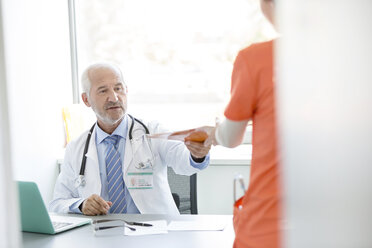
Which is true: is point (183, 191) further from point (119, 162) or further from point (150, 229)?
point (150, 229)

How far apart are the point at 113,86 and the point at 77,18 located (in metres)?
1.65

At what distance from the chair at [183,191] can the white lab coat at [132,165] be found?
0.13 ft

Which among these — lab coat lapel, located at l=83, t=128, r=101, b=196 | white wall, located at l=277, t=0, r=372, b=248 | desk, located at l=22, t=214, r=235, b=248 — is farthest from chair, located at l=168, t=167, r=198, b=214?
white wall, located at l=277, t=0, r=372, b=248

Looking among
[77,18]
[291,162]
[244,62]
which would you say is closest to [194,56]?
[77,18]

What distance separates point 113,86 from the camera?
283 cm

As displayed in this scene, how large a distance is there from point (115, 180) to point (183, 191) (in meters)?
0.32

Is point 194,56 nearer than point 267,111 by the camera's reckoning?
No

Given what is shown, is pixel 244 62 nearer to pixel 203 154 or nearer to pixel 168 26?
pixel 203 154

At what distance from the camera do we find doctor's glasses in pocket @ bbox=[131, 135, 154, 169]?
2650 mm

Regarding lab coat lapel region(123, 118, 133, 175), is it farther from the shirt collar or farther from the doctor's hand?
the doctor's hand

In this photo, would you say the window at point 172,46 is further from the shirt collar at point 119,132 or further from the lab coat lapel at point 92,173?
the lab coat lapel at point 92,173

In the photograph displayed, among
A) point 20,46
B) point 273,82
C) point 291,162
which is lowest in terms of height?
point 291,162

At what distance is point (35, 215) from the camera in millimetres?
2066

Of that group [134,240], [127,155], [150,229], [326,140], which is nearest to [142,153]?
[127,155]
